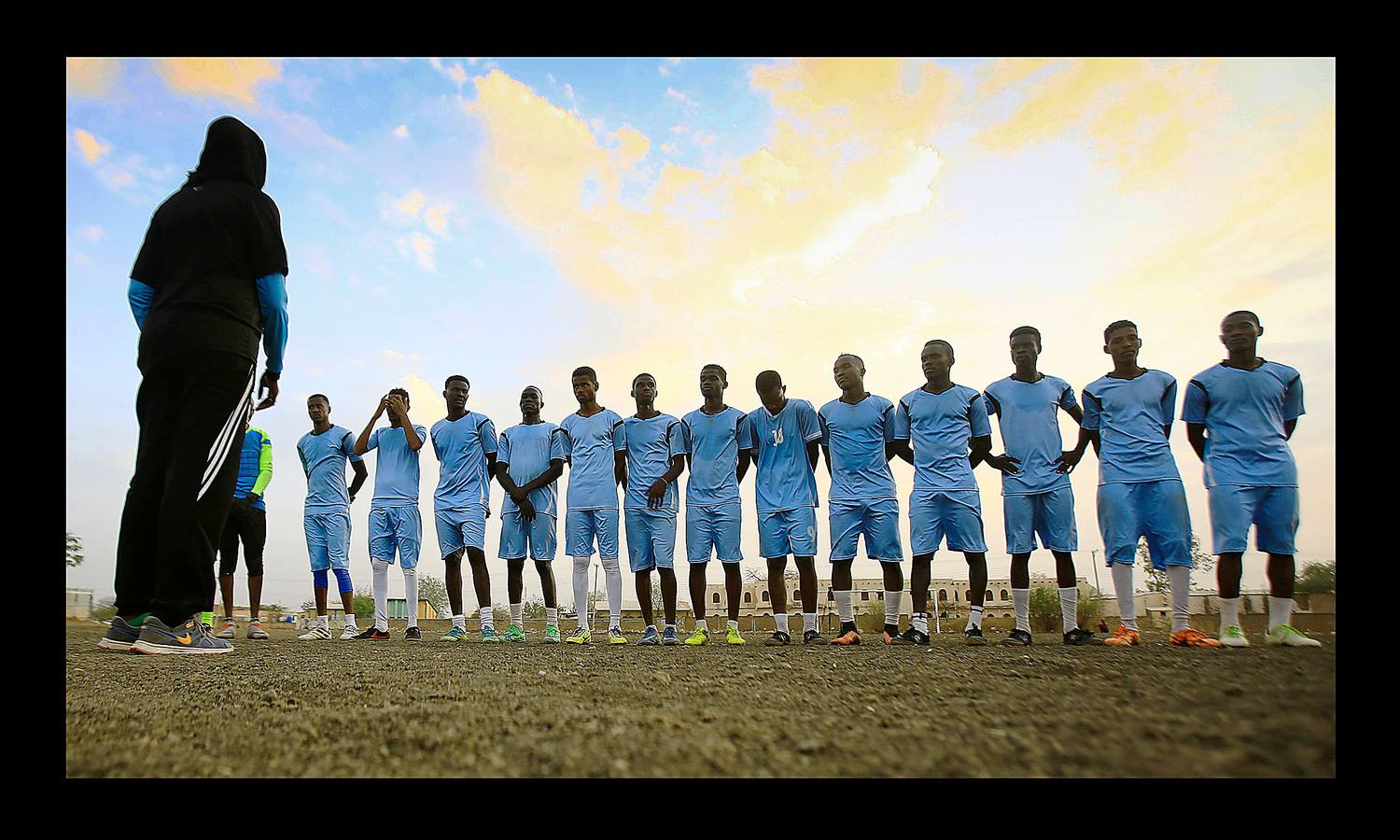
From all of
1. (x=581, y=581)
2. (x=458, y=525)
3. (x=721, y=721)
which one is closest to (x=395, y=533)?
(x=458, y=525)

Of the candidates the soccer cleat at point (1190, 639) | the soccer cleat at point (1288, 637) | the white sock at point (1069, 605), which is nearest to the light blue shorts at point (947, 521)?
the white sock at point (1069, 605)

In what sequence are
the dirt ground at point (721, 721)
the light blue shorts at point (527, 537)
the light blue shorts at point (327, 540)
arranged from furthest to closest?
the light blue shorts at point (327, 540)
the light blue shorts at point (527, 537)
the dirt ground at point (721, 721)

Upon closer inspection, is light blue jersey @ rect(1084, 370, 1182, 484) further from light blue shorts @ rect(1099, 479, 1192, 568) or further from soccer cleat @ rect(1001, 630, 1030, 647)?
soccer cleat @ rect(1001, 630, 1030, 647)

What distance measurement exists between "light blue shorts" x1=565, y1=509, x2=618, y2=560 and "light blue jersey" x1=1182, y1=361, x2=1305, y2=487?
191 inches

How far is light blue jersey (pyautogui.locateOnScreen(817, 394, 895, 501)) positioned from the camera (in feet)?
22.3

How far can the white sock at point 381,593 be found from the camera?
8641mm

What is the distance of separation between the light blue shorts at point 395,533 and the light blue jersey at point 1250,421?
7.76 m

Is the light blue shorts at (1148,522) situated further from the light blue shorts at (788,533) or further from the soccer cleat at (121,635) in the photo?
the soccer cleat at (121,635)

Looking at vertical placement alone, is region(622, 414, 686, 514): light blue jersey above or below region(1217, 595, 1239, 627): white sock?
above

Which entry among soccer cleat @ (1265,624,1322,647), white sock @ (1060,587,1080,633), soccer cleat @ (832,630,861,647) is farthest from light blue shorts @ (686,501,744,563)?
soccer cleat @ (1265,624,1322,647)

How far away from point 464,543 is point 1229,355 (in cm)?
692

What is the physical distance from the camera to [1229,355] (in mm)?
5520

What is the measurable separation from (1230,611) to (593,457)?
5.20m
